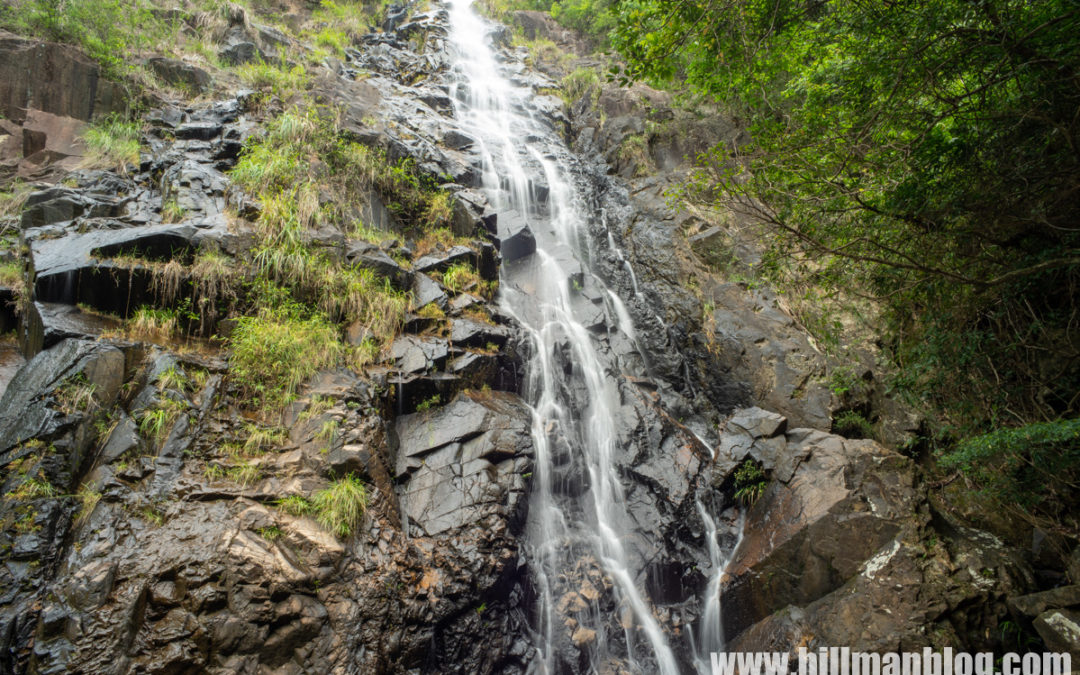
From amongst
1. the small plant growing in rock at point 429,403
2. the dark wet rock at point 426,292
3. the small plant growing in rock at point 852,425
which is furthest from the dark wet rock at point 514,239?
the small plant growing in rock at point 852,425

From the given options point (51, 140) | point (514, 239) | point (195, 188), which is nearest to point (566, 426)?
point (514, 239)

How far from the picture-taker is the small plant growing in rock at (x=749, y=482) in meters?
6.73

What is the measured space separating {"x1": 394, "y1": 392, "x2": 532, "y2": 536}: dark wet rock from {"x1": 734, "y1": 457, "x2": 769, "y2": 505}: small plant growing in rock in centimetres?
Answer: 319

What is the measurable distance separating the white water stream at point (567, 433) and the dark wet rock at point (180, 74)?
232 inches

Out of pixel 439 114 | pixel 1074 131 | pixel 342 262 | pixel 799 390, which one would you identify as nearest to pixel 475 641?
pixel 342 262

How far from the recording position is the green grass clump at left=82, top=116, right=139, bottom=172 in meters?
7.72

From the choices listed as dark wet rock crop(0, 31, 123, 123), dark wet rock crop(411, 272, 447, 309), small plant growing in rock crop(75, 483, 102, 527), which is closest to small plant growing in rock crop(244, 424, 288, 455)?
small plant growing in rock crop(75, 483, 102, 527)

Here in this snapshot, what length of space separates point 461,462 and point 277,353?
2.74 meters

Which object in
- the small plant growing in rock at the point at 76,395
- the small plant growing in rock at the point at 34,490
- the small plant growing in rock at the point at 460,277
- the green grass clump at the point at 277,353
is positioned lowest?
the small plant growing in rock at the point at 34,490

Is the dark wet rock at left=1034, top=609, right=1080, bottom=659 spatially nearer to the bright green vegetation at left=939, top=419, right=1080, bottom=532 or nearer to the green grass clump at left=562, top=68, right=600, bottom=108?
the bright green vegetation at left=939, top=419, right=1080, bottom=532

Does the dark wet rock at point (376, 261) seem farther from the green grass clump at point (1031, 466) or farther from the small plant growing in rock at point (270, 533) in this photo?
the green grass clump at point (1031, 466)

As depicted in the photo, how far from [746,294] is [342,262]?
A: 730 cm

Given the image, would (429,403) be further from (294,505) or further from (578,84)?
(578,84)

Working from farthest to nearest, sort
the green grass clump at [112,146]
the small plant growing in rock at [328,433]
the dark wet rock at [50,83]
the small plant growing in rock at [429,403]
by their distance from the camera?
the dark wet rock at [50,83]
the green grass clump at [112,146]
the small plant growing in rock at [429,403]
the small plant growing in rock at [328,433]
